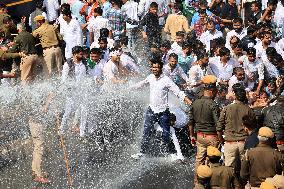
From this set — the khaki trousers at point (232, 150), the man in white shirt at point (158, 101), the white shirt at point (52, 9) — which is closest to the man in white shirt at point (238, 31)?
the man in white shirt at point (158, 101)

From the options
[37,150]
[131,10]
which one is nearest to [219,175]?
[37,150]

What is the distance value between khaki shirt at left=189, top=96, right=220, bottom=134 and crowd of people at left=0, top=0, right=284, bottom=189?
0.02m

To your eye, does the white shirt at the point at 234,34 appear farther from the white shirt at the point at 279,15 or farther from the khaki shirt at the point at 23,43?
the khaki shirt at the point at 23,43

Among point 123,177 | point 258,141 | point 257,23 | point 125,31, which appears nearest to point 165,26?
point 125,31

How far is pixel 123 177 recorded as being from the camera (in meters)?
13.0

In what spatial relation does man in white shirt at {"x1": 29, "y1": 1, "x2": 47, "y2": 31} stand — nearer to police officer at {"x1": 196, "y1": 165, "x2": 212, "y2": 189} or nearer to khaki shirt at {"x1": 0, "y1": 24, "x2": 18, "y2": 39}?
khaki shirt at {"x1": 0, "y1": 24, "x2": 18, "y2": 39}

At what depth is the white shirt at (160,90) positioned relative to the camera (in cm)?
1326

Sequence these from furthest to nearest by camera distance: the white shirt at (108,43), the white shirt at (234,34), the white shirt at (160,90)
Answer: the white shirt at (234,34) < the white shirt at (108,43) < the white shirt at (160,90)

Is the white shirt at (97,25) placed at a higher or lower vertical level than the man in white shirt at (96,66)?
higher

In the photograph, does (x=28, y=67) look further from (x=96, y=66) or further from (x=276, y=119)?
(x=276, y=119)

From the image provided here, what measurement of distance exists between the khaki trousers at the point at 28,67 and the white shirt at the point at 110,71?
193cm

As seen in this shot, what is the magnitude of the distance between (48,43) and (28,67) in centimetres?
126

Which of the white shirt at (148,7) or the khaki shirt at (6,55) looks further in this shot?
the white shirt at (148,7)

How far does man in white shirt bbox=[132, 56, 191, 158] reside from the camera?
43.5ft
